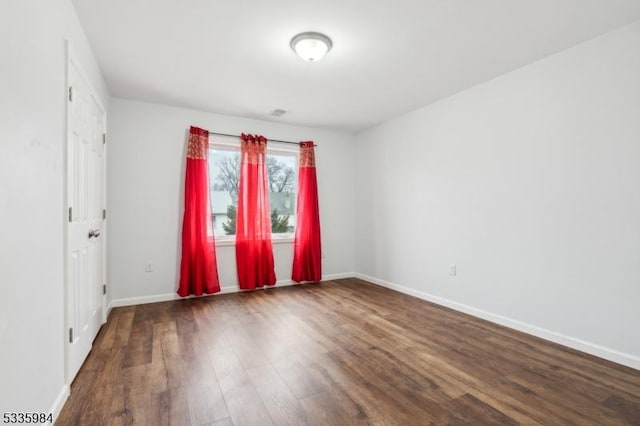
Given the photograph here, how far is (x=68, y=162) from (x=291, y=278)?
336cm

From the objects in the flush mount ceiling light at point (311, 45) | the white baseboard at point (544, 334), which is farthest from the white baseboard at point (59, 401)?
the white baseboard at point (544, 334)

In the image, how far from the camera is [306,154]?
4.85 m

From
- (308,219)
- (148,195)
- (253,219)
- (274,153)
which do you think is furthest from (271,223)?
(148,195)

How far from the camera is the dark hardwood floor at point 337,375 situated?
1.67 metres

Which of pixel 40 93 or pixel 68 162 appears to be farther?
pixel 68 162

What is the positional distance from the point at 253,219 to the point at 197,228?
0.76m

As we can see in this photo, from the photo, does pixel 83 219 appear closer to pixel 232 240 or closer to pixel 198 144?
pixel 198 144

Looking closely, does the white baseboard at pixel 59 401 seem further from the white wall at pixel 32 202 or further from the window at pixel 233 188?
the window at pixel 233 188

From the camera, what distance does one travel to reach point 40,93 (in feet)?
4.92

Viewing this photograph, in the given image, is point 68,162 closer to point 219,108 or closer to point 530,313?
point 219,108

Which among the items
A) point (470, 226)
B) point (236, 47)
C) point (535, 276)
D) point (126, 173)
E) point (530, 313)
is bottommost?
point (530, 313)

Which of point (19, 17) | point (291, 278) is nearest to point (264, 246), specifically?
point (291, 278)

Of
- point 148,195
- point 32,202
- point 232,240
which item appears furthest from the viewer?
point 232,240

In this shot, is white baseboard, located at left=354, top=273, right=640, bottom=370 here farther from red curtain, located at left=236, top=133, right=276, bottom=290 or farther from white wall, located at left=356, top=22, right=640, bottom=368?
red curtain, located at left=236, top=133, right=276, bottom=290
